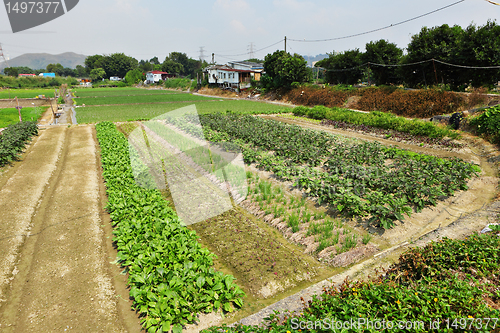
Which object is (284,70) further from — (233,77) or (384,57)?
(233,77)

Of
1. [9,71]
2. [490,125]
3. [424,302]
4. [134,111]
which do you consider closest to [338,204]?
[424,302]

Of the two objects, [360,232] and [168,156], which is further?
[168,156]

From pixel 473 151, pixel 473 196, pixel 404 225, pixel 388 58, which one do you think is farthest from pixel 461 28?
pixel 404 225

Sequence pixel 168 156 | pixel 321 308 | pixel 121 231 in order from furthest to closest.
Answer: pixel 168 156
pixel 121 231
pixel 321 308

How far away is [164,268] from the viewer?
480cm

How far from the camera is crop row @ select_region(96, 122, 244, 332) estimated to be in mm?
4047

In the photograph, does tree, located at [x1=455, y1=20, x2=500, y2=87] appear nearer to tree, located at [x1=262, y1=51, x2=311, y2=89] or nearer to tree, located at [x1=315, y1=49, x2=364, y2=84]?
tree, located at [x1=315, y1=49, x2=364, y2=84]

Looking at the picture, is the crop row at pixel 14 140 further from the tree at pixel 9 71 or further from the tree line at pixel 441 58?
the tree at pixel 9 71

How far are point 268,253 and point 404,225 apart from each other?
3627mm

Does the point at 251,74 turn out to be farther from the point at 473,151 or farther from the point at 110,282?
the point at 110,282

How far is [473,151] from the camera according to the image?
1297 centimetres

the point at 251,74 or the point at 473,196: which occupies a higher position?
the point at 251,74

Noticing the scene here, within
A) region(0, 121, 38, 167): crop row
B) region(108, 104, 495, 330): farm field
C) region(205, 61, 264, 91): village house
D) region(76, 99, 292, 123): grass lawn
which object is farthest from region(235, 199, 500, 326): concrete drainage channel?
region(205, 61, 264, 91): village house

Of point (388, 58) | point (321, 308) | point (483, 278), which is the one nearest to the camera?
point (321, 308)
